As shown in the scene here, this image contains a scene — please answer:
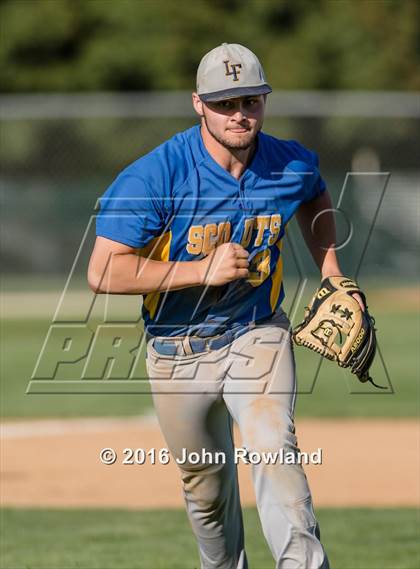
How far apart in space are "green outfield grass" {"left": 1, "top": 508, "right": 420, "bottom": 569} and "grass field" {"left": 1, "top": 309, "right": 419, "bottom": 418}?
3.26 m

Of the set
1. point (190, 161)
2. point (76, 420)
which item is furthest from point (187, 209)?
point (76, 420)

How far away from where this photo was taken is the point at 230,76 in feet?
15.8

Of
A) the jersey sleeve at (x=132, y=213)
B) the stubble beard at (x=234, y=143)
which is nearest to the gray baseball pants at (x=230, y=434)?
the jersey sleeve at (x=132, y=213)

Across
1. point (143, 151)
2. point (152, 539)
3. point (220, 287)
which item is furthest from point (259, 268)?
point (143, 151)

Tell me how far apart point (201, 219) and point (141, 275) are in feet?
1.30

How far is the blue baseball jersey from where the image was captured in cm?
484

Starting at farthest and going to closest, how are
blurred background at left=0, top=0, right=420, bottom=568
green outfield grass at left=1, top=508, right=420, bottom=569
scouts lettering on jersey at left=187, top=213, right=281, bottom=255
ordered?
1. blurred background at left=0, top=0, right=420, bottom=568
2. green outfield grass at left=1, top=508, right=420, bottom=569
3. scouts lettering on jersey at left=187, top=213, right=281, bottom=255

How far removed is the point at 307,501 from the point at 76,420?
714 cm

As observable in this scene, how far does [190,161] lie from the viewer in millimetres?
4984

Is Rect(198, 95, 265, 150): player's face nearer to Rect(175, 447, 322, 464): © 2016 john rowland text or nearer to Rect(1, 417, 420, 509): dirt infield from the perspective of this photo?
Rect(175, 447, 322, 464): © 2016 john rowland text

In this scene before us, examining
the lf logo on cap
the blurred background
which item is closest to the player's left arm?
the lf logo on cap

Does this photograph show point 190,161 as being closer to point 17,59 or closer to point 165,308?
point 165,308

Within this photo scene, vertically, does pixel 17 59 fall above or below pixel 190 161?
below

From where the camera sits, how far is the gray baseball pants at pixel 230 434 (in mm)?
4555
